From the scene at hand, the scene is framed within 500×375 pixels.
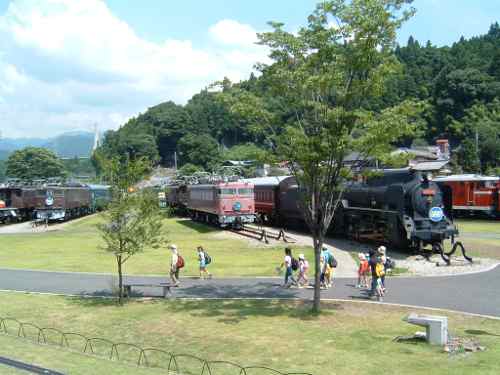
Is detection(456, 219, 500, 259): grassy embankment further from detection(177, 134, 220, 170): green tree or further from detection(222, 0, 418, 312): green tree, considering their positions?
detection(177, 134, 220, 170): green tree

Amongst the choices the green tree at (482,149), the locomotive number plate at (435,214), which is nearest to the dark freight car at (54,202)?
the locomotive number plate at (435,214)

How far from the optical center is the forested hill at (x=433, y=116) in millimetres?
80250

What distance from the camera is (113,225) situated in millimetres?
19344

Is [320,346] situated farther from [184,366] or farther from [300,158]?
[300,158]

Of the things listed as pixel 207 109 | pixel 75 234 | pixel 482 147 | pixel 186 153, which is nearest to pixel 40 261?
pixel 75 234

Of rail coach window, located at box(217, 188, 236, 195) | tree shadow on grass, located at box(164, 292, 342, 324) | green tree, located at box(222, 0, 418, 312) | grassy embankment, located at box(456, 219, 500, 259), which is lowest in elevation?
tree shadow on grass, located at box(164, 292, 342, 324)

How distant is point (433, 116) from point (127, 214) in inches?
4234

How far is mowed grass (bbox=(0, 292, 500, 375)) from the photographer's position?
11.4 meters

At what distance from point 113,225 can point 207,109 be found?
15831 cm

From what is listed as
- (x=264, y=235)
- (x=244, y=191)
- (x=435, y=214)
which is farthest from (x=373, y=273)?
(x=244, y=191)

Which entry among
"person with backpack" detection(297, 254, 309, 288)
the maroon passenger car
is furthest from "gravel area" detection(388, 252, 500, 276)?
Result: the maroon passenger car

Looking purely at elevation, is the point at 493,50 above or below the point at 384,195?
above

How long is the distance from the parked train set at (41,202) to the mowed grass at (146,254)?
1070 cm

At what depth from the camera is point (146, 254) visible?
31203mm
